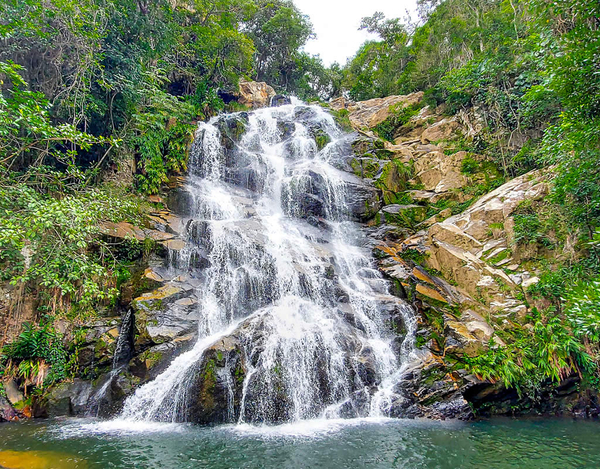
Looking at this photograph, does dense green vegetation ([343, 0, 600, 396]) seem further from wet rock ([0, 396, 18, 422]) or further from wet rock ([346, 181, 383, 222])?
wet rock ([0, 396, 18, 422])

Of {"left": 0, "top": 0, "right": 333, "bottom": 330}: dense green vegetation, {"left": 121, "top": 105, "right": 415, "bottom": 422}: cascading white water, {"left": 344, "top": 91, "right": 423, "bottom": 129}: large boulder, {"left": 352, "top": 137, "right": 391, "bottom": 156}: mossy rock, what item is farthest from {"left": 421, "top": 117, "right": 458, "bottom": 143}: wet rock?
{"left": 0, "top": 0, "right": 333, "bottom": 330}: dense green vegetation

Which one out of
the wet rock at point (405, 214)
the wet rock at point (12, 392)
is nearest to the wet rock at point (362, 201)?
the wet rock at point (405, 214)

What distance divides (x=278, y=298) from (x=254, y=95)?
852 inches

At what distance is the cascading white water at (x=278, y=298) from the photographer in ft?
27.7

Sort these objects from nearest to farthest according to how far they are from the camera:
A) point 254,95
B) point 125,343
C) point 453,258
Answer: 1. point 125,343
2. point 453,258
3. point 254,95

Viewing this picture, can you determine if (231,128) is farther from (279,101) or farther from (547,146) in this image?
(547,146)

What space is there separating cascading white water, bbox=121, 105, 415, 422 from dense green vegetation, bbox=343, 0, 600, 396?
11.1 feet

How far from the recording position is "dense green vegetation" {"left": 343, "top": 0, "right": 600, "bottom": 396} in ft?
24.4

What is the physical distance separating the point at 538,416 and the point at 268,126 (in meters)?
19.3

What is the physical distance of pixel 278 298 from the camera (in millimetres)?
11430

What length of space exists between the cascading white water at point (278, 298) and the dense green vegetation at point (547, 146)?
3.38 meters

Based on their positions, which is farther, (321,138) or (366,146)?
(321,138)

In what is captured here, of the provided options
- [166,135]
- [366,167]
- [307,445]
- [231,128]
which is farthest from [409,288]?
[231,128]

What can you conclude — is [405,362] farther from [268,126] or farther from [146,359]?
[268,126]
